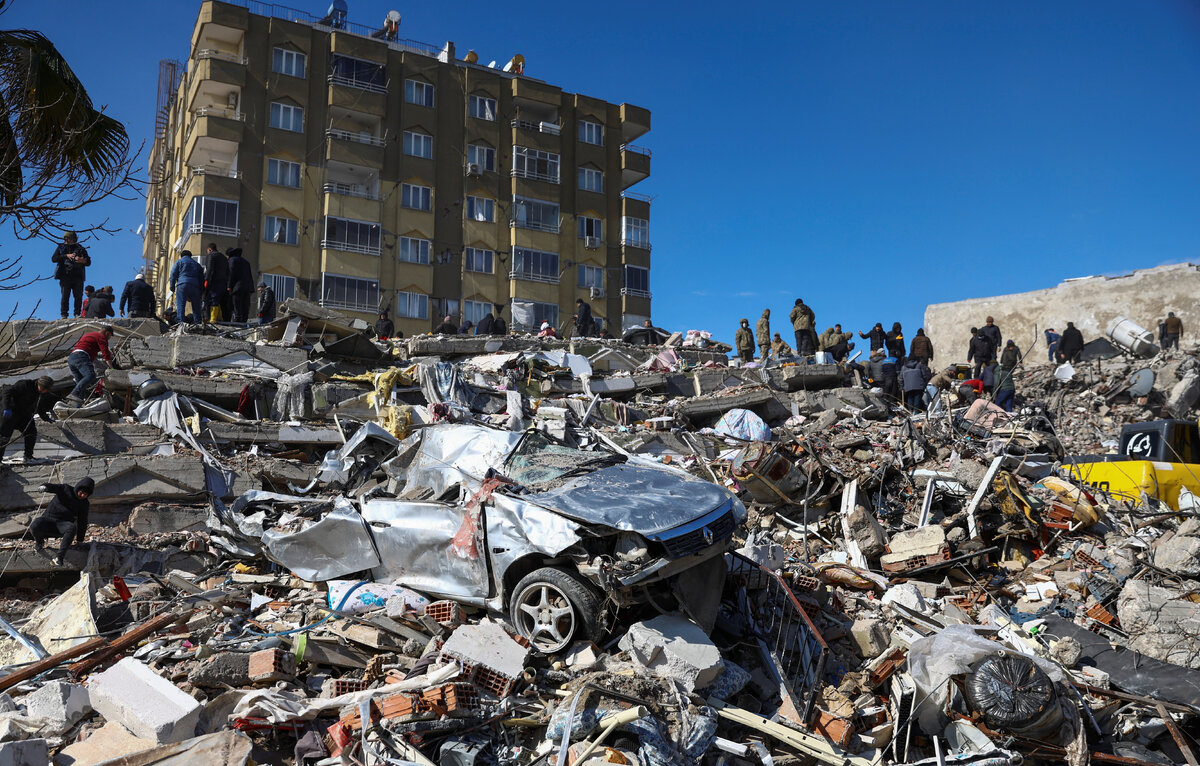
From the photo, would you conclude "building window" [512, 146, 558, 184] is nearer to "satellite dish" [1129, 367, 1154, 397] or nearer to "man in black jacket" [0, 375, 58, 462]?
"satellite dish" [1129, 367, 1154, 397]

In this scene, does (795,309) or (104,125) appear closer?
(104,125)

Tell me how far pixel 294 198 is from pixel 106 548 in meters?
26.4

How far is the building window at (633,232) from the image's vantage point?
132 feet

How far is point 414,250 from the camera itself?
1407 inches

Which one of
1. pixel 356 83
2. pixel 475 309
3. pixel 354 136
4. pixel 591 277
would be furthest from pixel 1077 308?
pixel 356 83

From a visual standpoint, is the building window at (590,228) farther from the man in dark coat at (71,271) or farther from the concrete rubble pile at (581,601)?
the concrete rubble pile at (581,601)

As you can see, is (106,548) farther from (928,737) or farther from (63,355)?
(928,737)

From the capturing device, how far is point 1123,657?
7.30 m

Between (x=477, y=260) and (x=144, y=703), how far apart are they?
107ft

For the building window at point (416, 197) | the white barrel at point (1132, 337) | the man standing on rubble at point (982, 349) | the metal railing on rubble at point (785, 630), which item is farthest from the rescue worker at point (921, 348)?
the building window at point (416, 197)

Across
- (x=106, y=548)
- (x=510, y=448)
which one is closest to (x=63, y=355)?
(x=106, y=548)

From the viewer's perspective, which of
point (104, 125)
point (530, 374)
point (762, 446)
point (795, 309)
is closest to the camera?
point (104, 125)

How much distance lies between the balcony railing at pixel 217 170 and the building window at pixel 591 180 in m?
14.8

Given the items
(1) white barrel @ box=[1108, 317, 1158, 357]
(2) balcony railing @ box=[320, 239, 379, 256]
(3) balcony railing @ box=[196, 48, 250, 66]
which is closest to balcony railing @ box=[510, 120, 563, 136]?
(2) balcony railing @ box=[320, 239, 379, 256]
